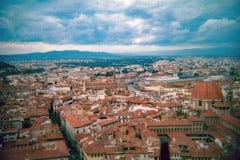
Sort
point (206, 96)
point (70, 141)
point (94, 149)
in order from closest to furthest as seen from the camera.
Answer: point (94, 149)
point (70, 141)
point (206, 96)

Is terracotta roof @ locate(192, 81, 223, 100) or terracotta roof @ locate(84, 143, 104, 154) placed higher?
terracotta roof @ locate(192, 81, 223, 100)

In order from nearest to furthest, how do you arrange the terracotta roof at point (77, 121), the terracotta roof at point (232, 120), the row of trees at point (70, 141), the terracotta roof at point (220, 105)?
the row of trees at point (70, 141), the terracotta roof at point (232, 120), the terracotta roof at point (77, 121), the terracotta roof at point (220, 105)

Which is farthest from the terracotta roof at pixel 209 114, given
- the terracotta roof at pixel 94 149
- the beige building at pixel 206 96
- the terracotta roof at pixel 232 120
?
the terracotta roof at pixel 94 149

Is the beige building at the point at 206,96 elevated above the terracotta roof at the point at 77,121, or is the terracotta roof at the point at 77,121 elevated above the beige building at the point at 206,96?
the beige building at the point at 206,96

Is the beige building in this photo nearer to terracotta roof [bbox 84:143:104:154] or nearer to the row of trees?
the row of trees

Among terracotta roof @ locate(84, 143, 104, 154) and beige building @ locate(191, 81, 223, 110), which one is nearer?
terracotta roof @ locate(84, 143, 104, 154)

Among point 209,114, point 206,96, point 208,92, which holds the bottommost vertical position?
point 209,114

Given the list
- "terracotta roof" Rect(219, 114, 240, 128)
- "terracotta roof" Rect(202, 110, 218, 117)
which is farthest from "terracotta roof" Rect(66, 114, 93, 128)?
"terracotta roof" Rect(219, 114, 240, 128)

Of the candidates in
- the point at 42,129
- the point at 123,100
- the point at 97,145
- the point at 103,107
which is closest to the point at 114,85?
the point at 123,100

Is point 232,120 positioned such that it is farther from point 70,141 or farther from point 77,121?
point 70,141

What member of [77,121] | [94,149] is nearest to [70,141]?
[77,121]

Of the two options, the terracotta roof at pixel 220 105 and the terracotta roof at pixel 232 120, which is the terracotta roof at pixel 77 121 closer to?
the terracotta roof at pixel 232 120

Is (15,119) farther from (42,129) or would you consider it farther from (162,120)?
(162,120)
